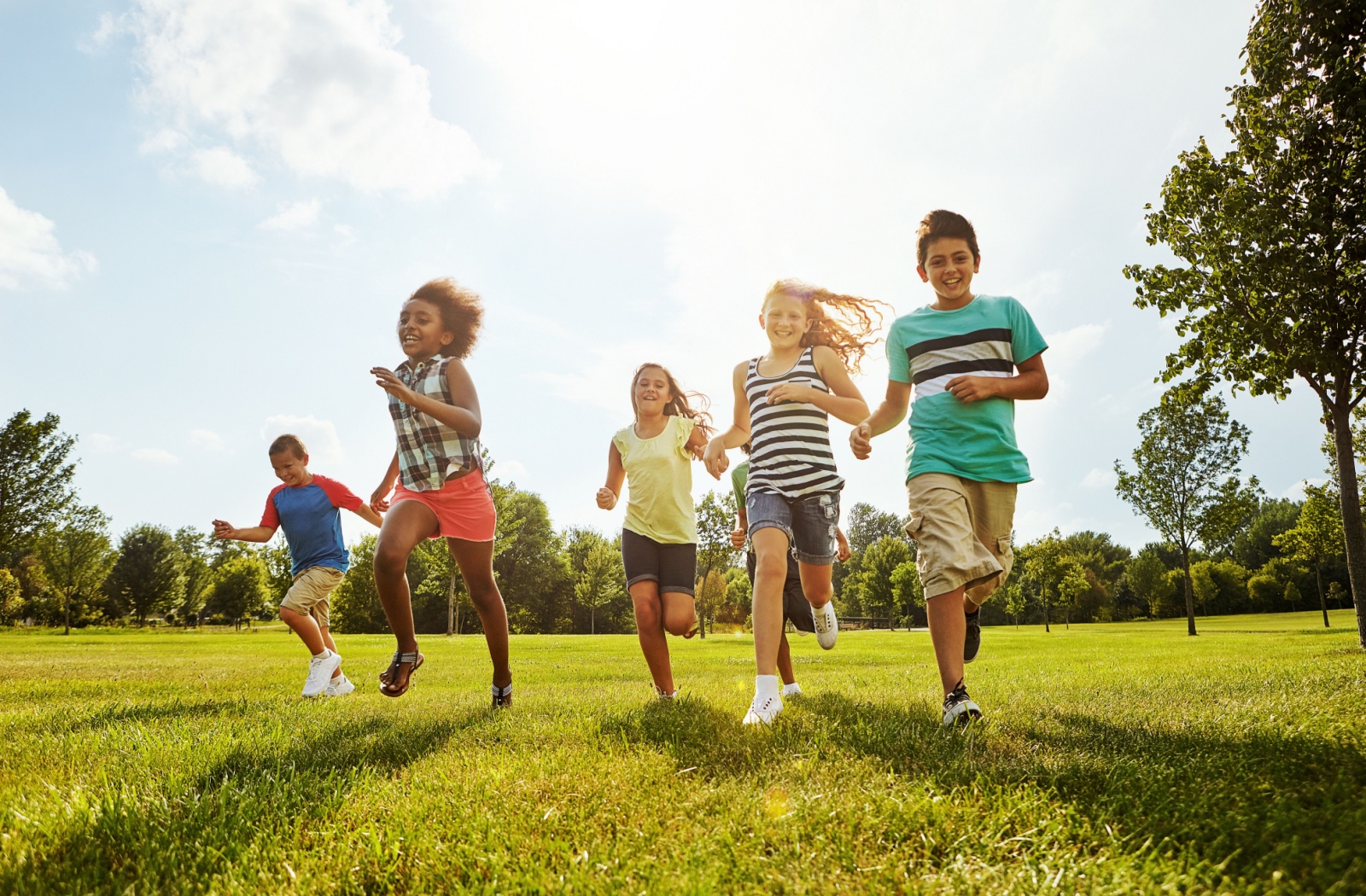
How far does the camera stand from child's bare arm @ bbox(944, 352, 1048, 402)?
3.87 metres

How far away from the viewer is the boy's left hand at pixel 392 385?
176 inches

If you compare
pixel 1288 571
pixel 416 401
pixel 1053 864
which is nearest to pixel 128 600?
pixel 416 401

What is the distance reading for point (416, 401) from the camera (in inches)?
178

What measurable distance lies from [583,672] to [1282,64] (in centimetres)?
1252

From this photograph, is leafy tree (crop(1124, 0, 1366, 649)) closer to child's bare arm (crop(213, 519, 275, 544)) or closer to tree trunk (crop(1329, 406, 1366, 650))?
tree trunk (crop(1329, 406, 1366, 650))

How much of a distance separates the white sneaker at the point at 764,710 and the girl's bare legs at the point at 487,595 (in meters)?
1.98

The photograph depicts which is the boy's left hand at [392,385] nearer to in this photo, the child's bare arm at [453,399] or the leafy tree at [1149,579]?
the child's bare arm at [453,399]

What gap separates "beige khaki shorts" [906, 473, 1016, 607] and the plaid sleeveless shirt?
2919 millimetres

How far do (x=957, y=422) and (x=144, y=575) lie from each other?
6725cm

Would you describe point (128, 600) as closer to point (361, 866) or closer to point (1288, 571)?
point (361, 866)

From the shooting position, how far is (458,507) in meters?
5.05

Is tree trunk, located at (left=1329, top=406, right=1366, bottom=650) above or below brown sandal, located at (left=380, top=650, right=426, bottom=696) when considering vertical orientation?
above

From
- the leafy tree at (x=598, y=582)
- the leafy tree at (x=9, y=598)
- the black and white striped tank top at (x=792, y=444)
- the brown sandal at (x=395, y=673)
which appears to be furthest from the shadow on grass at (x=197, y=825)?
the leafy tree at (x=9, y=598)

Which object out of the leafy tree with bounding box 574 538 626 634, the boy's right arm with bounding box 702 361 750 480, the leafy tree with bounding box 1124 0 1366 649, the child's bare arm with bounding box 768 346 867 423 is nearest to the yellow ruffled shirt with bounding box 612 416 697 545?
the boy's right arm with bounding box 702 361 750 480
